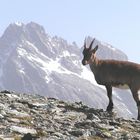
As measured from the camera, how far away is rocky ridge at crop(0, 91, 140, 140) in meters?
16.6

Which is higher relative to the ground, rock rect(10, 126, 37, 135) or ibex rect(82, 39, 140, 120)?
ibex rect(82, 39, 140, 120)

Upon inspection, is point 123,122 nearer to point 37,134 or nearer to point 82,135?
point 82,135

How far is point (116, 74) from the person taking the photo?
26.6m

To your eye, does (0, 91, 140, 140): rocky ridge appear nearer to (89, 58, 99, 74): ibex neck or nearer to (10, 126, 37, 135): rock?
(10, 126, 37, 135): rock

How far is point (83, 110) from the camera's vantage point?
24.4 m

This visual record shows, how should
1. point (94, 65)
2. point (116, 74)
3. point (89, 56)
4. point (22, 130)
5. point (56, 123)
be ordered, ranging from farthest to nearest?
point (89, 56)
point (94, 65)
point (116, 74)
point (56, 123)
point (22, 130)

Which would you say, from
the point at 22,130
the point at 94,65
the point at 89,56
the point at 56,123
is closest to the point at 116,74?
the point at 94,65

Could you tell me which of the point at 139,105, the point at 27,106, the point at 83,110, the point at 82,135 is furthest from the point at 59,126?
the point at 139,105

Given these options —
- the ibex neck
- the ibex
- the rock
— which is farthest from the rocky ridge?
the ibex neck

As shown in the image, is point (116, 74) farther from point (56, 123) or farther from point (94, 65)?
point (56, 123)

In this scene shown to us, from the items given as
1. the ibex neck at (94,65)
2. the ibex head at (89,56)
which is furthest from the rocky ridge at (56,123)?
the ibex head at (89,56)

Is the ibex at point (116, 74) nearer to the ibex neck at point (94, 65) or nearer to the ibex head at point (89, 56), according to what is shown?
the ibex neck at point (94, 65)

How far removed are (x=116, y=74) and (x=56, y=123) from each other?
8.41 m

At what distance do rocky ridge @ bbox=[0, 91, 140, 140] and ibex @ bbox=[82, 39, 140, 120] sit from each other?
2439 mm
